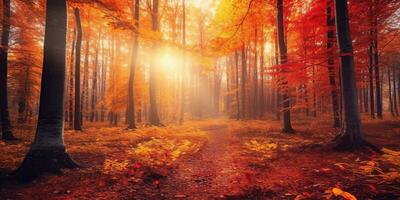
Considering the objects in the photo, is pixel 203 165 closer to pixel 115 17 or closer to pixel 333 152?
pixel 333 152

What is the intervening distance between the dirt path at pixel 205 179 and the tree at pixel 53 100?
2.91m

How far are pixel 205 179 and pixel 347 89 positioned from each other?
5.43m

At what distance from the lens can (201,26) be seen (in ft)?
81.2

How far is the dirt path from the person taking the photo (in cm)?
450

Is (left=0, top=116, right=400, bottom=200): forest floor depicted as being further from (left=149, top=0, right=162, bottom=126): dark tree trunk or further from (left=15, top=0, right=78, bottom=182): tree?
(left=149, top=0, right=162, bottom=126): dark tree trunk

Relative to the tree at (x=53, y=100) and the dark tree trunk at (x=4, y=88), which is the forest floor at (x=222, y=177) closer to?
the tree at (x=53, y=100)

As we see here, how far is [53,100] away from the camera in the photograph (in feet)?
19.3

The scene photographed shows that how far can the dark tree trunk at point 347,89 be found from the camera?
22.4 feet

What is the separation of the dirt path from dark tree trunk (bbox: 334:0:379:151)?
371 centimetres

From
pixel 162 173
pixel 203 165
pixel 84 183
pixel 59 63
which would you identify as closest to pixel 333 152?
pixel 203 165

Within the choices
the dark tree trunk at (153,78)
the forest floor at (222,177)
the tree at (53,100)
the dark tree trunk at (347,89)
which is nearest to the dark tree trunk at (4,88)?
the forest floor at (222,177)

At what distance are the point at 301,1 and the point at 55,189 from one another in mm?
14475

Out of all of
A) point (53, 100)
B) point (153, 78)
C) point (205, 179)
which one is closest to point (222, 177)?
point (205, 179)

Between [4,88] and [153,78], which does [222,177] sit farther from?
[153,78]
